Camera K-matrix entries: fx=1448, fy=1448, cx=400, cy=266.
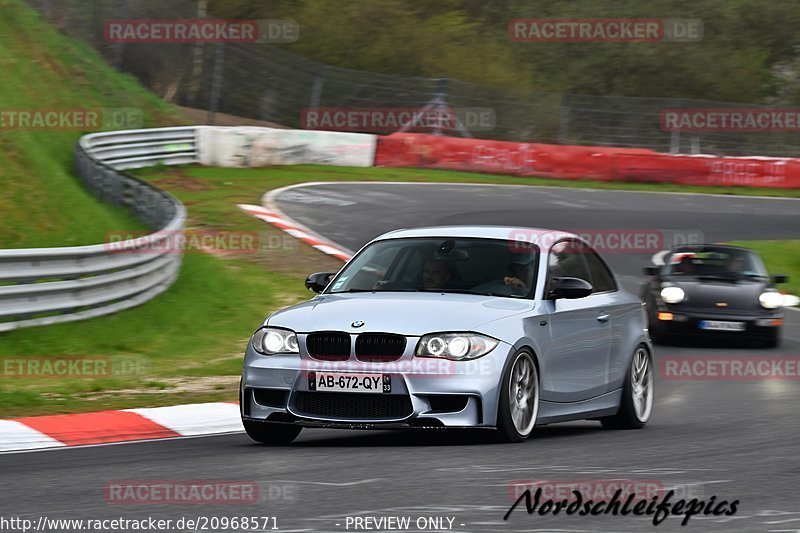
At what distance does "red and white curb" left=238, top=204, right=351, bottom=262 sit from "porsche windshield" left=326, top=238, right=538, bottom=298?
10.6 meters

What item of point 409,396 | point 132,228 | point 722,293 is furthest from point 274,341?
point 132,228

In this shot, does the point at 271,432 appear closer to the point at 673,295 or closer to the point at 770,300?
the point at 673,295

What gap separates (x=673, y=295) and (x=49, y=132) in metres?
15.1

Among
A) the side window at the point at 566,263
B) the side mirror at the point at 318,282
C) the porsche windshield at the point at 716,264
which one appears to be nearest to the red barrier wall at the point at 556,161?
the porsche windshield at the point at 716,264

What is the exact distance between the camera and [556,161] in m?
35.0

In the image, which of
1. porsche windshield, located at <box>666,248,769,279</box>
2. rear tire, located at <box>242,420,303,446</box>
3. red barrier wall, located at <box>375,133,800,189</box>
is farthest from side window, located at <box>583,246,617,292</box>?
red barrier wall, located at <box>375,133,800,189</box>

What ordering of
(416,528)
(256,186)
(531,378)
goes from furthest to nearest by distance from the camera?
(256,186) → (531,378) → (416,528)

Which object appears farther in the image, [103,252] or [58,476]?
[103,252]

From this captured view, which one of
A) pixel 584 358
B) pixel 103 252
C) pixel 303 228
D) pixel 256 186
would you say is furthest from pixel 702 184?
pixel 584 358

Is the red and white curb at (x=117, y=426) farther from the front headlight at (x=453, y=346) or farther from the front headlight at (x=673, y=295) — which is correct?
the front headlight at (x=673, y=295)

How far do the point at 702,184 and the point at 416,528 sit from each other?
3015 centimetres

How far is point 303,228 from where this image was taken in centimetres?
2361

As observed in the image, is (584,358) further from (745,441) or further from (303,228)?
(303,228)

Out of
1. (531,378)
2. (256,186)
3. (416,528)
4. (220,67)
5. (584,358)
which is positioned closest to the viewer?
(416,528)
